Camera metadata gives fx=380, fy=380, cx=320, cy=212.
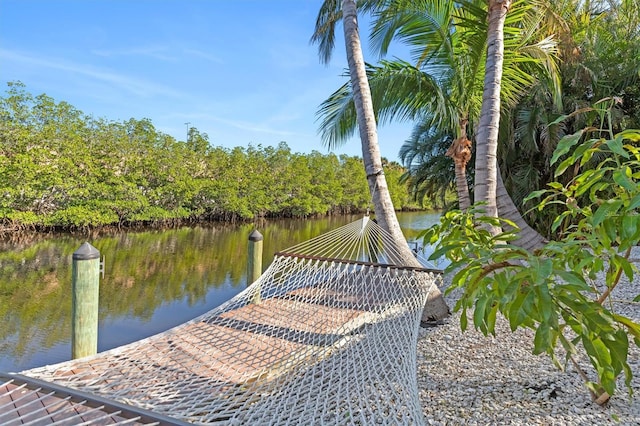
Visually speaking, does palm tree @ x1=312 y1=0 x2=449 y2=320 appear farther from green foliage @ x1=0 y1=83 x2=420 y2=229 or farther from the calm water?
green foliage @ x1=0 y1=83 x2=420 y2=229

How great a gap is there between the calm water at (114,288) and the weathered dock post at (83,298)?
1473 mm

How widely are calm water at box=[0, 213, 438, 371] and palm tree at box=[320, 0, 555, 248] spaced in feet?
9.62

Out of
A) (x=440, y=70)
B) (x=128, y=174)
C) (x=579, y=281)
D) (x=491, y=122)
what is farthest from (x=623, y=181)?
(x=128, y=174)

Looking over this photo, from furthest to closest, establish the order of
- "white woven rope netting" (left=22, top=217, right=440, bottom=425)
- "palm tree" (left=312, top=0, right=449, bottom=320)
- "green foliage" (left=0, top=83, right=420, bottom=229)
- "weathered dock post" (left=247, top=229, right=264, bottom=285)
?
1. "green foliage" (left=0, top=83, right=420, bottom=229)
2. "weathered dock post" (left=247, top=229, right=264, bottom=285)
3. "palm tree" (left=312, top=0, right=449, bottom=320)
4. "white woven rope netting" (left=22, top=217, right=440, bottom=425)

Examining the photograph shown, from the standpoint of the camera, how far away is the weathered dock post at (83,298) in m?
2.03

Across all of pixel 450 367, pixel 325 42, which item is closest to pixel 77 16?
pixel 325 42

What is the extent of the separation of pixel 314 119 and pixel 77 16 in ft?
17.3

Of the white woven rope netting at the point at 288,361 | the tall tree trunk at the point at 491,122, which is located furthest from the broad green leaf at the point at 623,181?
the tall tree trunk at the point at 491,122

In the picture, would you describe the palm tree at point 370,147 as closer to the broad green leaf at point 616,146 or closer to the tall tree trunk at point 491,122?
the tall tree trunk at point 491,122

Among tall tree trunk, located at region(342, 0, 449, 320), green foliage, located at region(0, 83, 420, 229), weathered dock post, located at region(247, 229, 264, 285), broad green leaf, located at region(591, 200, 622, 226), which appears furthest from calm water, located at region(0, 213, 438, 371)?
broad green leaf, located at region(591, 200, 622, 226)

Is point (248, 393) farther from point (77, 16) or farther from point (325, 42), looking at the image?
point (77, 16)

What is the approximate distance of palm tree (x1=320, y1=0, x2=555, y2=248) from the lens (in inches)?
138

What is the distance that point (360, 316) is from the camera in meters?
2.50

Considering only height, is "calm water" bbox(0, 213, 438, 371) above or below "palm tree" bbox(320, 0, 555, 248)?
below
